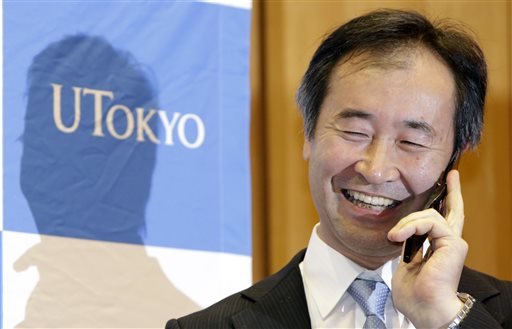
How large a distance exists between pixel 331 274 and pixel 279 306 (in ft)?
0.40

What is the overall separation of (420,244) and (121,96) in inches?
40.4

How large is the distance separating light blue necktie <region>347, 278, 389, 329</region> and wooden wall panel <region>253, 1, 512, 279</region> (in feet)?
2.77

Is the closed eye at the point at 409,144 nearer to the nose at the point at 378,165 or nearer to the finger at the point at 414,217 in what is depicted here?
the nose at the point at 378,165

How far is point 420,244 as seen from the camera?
1.94m

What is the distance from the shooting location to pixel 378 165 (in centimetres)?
202

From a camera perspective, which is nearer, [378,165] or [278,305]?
[378,165]

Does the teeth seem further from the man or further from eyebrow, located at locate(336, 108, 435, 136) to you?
eyebrow, located at locate(336, 108, 435, 136)

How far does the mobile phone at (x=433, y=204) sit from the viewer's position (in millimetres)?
1919

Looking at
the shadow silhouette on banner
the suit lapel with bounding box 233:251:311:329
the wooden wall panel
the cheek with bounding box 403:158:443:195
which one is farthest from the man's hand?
the wooden wall panel

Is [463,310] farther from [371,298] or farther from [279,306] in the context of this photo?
[279,306]

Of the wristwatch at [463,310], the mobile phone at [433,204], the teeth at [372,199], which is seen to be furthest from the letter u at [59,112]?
the wristwatch at [463,310]

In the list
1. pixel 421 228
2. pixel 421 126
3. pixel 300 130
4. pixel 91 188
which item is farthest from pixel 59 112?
pixel 421 228

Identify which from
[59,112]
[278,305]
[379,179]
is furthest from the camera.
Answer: [59,112]

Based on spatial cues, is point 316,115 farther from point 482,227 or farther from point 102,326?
point 482,227
